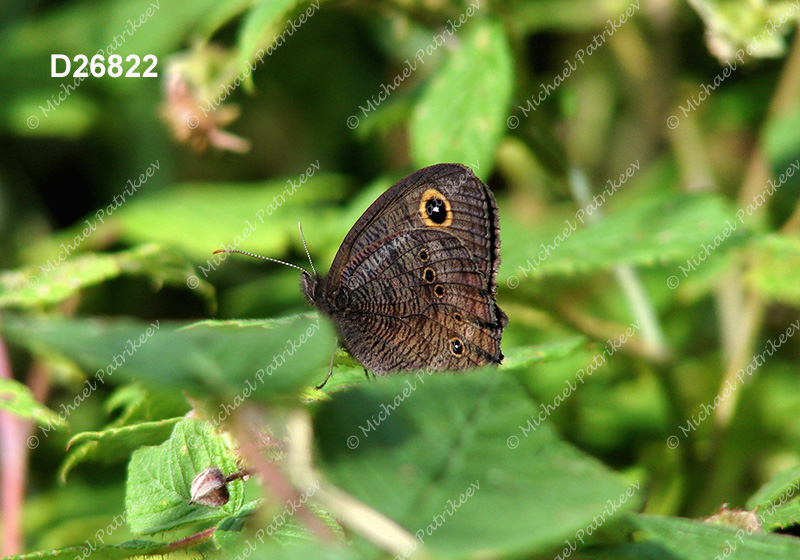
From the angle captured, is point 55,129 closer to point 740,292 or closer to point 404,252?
point 404,252

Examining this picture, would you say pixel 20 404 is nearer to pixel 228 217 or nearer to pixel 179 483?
pixel 179 483

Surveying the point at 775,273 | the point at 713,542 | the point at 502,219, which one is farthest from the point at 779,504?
the point at 502,219

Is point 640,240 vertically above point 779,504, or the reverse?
point 640,240

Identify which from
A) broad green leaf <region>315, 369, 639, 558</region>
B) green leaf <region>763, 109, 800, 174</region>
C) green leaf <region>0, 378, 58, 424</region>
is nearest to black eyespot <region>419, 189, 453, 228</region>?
green leaf <region>0, 378, 58, 424</region>

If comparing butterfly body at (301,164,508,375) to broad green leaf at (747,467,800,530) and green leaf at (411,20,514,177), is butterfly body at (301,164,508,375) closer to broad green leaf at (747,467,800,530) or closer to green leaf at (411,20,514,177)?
green leaf at (411,20,514,177)

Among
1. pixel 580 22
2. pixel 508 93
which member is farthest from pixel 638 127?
pixel 508 93

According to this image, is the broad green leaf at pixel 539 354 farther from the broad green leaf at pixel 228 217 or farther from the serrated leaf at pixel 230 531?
the broad green leaf at pixel 228 217

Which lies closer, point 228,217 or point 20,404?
point 20,404

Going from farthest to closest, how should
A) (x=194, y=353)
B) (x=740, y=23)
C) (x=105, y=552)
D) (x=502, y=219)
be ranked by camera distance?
(x=502, y=219) → (x=740, y=23) → (x=105, y=552) → (x=194, y=353)

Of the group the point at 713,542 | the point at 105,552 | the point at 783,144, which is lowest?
the point at 105,552
